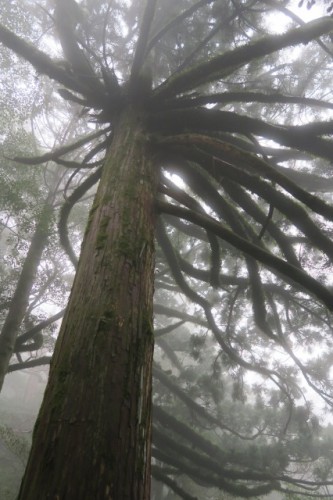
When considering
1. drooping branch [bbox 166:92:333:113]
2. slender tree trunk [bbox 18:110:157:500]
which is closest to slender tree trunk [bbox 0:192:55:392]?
drooping branch [bbox 166:92:333:113]

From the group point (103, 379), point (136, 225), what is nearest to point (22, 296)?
point (136, 225)

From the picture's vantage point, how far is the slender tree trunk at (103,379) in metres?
1.20

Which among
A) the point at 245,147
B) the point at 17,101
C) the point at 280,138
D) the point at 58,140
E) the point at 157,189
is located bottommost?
the point at 157,189

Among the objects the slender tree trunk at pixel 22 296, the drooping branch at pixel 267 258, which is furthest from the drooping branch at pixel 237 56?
the slender tree trunk at pixel 22 296

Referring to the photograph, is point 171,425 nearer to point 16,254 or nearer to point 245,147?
point 16,254

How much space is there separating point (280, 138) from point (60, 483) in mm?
2727

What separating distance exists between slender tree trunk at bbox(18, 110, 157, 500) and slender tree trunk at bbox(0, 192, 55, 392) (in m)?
3.21

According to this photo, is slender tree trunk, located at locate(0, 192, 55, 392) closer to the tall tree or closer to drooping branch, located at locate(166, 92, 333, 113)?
the tall tree

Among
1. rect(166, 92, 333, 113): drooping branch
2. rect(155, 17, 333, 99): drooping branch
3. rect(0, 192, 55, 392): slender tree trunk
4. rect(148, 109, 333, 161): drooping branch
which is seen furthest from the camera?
rect(0, 192, 55, 392): slender tree trunk

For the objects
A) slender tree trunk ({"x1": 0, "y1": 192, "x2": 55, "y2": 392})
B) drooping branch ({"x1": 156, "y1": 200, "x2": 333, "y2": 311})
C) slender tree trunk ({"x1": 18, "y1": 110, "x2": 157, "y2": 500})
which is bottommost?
slender tree trunk ({"x1": 18, "y1": 110, "x2": 157, "y2": 500})

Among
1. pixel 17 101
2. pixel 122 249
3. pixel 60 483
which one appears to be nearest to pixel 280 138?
pixel 122 249

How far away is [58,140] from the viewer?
886 centimetres

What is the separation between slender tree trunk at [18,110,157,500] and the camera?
1199mm

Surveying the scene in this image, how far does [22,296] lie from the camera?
18.8 feet
